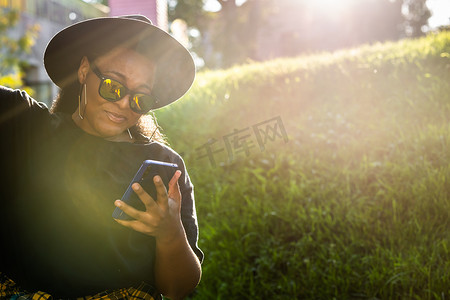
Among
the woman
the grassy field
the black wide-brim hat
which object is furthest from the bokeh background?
the woman

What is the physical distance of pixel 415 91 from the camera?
17.2ft

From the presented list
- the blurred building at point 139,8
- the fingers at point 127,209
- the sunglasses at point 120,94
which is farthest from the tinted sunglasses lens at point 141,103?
the blurred building at point 139,8

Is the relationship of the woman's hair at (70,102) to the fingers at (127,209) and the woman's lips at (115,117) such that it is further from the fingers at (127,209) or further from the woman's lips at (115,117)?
the fingers at (127,209)

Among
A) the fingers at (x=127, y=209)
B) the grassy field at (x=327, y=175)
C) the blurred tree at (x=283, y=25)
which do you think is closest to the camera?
the fingers at (x=127, y=209)

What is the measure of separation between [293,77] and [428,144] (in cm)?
224

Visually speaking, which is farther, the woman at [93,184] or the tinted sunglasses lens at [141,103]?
the tinted sunglasses lens at [141,103]

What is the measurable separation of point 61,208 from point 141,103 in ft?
1.81

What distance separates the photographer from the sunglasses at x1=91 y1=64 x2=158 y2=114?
5.94 feet

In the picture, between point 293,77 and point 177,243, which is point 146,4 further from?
point 177,243

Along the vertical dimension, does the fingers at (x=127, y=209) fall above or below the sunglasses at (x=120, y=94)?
below

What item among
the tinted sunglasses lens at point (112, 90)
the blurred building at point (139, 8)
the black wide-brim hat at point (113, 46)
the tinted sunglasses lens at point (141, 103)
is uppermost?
the blurred building at point (139, 8)

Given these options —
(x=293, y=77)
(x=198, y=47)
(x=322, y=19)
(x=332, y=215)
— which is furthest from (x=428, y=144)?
(x=322, y=19)

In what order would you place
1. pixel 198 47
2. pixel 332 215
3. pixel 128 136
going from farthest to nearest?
pixel 198 47
pixel 332 215
pixel 128 136

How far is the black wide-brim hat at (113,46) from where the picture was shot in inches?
73.3
